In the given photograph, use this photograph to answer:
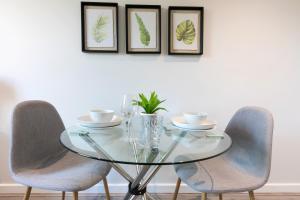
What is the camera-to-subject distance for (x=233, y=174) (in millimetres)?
1644

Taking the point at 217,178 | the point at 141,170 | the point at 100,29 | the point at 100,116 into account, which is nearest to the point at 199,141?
the point at 217,178

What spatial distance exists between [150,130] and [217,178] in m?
0.53

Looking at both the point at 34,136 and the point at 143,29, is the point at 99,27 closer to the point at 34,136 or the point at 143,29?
the point at 143,29

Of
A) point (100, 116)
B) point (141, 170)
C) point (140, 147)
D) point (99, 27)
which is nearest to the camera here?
point (140, 147)

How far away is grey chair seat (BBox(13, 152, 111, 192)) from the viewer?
1480mm

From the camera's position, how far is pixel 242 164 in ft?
5.86

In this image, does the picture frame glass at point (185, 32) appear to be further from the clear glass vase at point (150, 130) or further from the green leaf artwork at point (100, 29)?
the clear glass vase at point (150, 130)

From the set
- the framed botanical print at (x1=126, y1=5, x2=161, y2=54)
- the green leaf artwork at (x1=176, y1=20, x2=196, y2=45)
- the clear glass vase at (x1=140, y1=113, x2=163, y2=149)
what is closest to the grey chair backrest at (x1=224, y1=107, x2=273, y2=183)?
the clear glass vase at (x1=140, y1=113, x2=163, y2=149)

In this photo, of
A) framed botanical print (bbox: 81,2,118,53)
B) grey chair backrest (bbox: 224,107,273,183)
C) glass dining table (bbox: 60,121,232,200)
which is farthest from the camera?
framed botanical print (bbox: 81,2,118,53)

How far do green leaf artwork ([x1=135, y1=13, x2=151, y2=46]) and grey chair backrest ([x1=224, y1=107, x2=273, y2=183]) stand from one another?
40.2 inches

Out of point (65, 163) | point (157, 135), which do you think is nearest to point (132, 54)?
point (157, 135)

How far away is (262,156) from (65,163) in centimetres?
139

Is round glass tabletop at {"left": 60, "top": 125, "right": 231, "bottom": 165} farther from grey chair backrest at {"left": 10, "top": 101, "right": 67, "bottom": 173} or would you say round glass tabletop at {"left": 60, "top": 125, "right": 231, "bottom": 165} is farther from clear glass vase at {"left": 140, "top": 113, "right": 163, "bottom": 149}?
grey chair backrest at {"left": 10, "top": 101, "right": 67, "bottom": 173}

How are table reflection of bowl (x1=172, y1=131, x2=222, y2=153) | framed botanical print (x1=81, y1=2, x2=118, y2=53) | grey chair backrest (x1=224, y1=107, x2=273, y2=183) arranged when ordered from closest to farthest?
1. table reflection of bowl (x1=172, y1=131, x2=222, y2=153)
2. grey chair backrest (x1=224, y1=107, x2=273, y2=183)
3. framed botanical print (x1=81, y1=2, x2=118, y2=53)
